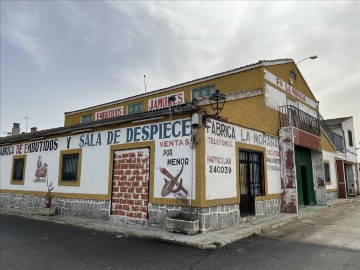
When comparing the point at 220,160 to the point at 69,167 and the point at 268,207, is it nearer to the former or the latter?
the point at 268,207

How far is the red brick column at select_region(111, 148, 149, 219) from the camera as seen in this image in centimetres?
999

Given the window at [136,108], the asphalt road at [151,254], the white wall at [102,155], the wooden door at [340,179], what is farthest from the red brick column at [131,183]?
the wooden door at [340,179]

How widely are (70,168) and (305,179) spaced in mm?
13420

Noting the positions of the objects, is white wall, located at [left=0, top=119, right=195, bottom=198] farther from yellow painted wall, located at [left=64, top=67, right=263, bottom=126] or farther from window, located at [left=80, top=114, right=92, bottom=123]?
window, located at [left=80, top=114, right=92, bottom=123]

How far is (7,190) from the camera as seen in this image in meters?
15.9

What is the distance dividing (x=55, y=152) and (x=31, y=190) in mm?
2634

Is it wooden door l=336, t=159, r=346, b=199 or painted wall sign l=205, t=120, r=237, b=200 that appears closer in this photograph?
painted wall sign l=205, t=120, r=237, b=200

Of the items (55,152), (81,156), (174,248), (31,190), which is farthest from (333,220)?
(31,190)

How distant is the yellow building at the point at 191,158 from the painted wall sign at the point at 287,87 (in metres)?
0.07

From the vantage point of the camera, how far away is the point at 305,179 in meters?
17.1

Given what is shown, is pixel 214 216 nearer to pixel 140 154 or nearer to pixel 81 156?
pixel 140 154

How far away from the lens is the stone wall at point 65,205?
1117 centimetres

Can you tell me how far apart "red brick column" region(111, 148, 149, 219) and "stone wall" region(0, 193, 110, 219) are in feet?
2.22

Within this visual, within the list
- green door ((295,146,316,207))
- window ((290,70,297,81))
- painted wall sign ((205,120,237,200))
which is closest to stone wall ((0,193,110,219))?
painted wall sign ((205,120,237,200))
